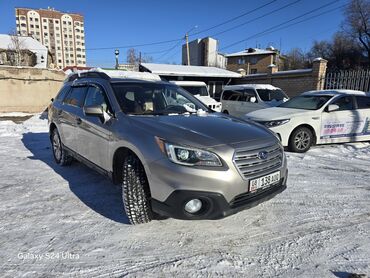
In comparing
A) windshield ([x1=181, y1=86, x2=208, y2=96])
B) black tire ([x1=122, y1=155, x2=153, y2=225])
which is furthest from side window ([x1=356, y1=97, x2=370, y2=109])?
windshield ([x1=181, y1=86, x2=208, y2=96])

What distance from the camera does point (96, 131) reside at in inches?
146

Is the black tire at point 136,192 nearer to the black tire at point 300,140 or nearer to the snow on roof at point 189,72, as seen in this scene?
the black tire at point 300,140

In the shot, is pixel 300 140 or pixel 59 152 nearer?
pixel 59 152

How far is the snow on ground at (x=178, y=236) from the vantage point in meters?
2.46

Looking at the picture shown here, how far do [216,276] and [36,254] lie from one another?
166 centimetres

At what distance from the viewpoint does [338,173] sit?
5.21 m

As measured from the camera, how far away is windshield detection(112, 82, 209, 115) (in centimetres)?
359

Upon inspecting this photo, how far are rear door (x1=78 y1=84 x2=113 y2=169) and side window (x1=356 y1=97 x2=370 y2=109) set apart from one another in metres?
6.71

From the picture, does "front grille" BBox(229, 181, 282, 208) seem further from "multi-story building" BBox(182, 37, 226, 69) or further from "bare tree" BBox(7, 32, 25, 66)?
"bare tree" BBox(7, 32, 25, 66)

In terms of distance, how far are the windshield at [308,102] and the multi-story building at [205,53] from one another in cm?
3160

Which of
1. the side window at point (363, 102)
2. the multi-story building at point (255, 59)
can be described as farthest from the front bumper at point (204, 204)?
the multi-story building at point (255, 59)

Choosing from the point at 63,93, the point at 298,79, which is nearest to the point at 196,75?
the point at 298,79

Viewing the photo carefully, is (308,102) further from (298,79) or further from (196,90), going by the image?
(298,79)

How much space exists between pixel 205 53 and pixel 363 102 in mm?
33258
